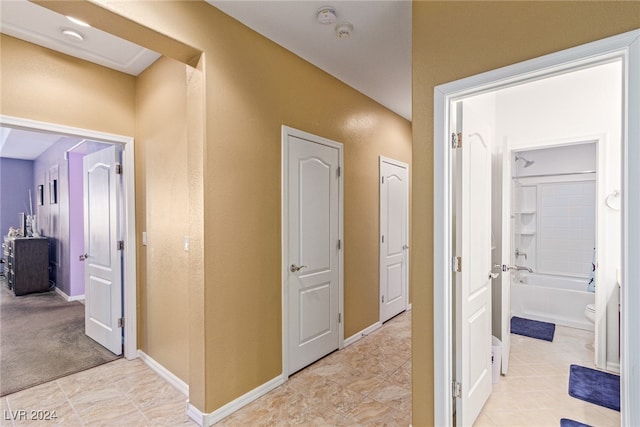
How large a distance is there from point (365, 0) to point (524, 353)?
11.3 feet

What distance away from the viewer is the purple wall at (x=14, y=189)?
260 inches

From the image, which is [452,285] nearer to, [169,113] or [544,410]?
[544,410]

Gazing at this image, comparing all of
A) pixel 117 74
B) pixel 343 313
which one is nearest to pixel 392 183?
pixel 343 313

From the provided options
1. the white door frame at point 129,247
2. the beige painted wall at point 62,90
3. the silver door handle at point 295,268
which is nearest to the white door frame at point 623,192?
the silver door handle at point 295,268

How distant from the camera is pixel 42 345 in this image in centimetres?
328

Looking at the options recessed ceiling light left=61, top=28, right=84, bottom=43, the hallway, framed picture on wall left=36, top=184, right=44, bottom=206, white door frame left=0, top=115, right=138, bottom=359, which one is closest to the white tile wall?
the hallway

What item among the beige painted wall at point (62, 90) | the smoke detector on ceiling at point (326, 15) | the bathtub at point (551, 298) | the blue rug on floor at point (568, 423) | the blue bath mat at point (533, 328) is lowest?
the blue bath mat at point (533, 328)

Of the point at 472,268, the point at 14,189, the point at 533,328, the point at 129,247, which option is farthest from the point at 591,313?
the point at 14,189

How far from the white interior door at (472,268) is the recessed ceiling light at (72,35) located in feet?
9.11

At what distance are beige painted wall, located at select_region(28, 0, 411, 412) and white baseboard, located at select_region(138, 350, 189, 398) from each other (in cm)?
42

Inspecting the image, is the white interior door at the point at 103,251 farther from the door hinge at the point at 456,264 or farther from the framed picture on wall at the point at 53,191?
the door hinge at the point at 456,264

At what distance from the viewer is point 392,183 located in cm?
414

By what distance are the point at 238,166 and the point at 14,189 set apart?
24.8 feet

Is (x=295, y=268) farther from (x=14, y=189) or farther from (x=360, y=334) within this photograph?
(x=14, y=189)
